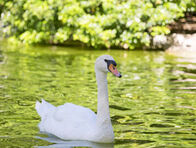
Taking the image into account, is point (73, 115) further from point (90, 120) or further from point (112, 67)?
point (112, 67)

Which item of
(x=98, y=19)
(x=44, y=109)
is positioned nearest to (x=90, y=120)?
(x=44, y=109)

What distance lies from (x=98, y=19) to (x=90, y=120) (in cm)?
1522

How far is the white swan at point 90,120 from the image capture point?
7.12 meters

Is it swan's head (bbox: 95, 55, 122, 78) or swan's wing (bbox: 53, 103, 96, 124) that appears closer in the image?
swan's head (bbox: 95, 55, 122, 78)

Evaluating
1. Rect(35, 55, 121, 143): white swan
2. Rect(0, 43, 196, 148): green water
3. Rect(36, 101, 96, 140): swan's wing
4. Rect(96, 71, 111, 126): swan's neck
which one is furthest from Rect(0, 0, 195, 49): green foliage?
Rect(96, 71, 111, 126): swan's neck

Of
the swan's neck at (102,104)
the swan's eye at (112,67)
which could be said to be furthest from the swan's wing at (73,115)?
the swan's eye at (112,67)

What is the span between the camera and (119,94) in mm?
11547

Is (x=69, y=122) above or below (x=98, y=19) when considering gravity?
below

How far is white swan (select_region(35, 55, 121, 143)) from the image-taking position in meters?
7.12

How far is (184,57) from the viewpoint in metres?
20.3

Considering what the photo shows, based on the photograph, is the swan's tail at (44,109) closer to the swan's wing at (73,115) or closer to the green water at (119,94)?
the green water at (119,94)

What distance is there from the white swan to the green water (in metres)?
0.20

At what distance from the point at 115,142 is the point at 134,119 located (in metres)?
1.67

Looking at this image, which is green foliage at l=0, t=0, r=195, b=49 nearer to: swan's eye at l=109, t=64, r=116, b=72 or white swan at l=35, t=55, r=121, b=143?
white swan at l=35, t=55, r=121, b=143
